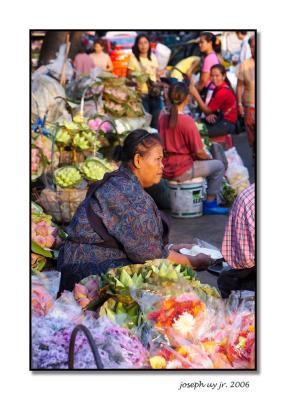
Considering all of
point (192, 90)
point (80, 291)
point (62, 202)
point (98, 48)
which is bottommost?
point (80, 291)

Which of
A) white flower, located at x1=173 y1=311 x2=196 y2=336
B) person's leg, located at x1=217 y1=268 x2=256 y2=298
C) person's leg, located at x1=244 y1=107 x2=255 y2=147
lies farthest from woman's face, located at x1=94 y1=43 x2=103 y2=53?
white flower, located at x1=173 y1=311 x2=196 y2=336

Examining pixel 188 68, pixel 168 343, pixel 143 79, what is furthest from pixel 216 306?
pixel 188 68

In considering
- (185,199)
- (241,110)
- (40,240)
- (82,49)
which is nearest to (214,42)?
(241,110)

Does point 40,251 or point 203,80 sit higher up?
point 203,80

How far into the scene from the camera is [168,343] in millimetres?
3518

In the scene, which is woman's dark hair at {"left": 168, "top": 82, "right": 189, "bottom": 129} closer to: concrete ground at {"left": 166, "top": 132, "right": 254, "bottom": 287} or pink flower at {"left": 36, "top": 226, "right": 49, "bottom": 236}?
concrete ground at {"left": 166, "top": 132, "right": 254, "bottom": 287}

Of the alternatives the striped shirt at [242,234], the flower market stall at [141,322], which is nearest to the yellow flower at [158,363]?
the flower market stall at [141,322]

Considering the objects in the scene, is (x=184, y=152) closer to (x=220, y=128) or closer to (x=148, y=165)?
(x=220, y=128)

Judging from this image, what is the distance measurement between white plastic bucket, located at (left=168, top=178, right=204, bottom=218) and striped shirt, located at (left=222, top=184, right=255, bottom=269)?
2.96 metres

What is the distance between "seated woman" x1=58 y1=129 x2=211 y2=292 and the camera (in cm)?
382

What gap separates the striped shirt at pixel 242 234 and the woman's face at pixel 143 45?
5479 mm

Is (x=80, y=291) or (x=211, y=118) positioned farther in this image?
(x=211, y=118)

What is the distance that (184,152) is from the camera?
7.05 metres

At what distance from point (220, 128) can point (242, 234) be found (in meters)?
4.30
